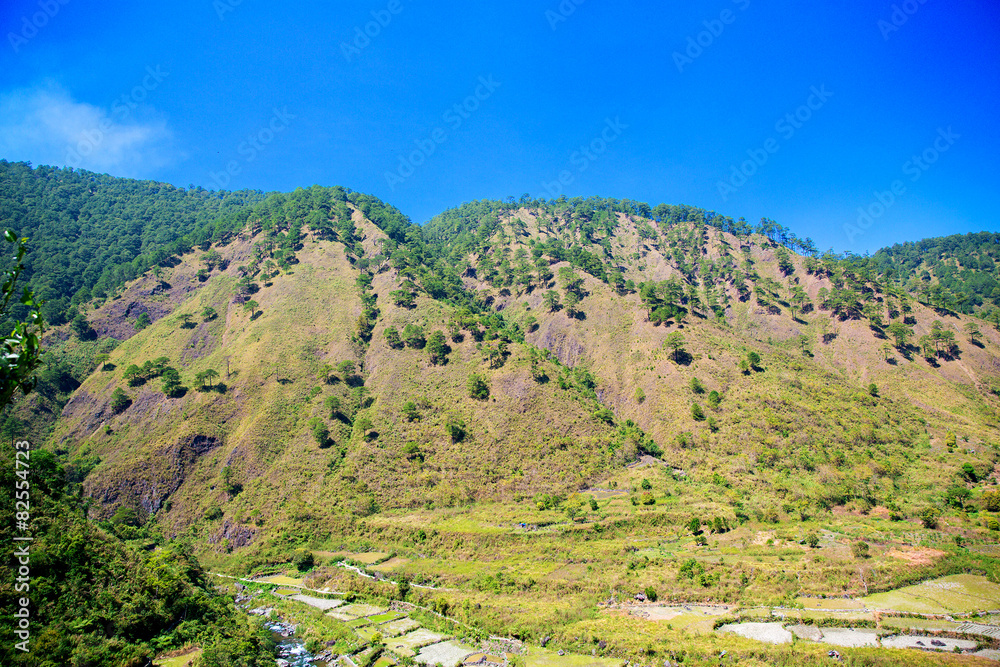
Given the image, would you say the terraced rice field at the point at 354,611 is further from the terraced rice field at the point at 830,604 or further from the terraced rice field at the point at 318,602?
the terraced rice field at the point at 830,604

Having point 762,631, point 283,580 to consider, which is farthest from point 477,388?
point 762,631

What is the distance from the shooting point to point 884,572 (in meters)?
36.5

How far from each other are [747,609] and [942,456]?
48295 millimetres

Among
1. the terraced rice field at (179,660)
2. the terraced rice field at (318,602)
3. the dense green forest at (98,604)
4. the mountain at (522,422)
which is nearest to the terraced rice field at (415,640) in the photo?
the mountain at (522,422)

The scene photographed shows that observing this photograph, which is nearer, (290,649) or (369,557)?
(290,649)

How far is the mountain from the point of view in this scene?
4569cm

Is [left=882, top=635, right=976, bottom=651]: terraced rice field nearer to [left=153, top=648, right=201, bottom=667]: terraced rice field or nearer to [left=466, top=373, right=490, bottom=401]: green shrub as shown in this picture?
[left=153, top=648, right=201, bottom=667]: terraced rice field

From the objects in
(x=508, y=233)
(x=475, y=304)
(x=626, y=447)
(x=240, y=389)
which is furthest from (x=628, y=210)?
(x=240, y=389)

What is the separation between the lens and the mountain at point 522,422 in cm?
4569

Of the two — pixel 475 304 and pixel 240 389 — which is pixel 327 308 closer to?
pixel 240 389

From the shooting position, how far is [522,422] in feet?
233

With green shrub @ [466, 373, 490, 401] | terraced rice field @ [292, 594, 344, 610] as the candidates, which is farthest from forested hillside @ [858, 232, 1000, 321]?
terraced rice field @ [292, 594, 344, 610]

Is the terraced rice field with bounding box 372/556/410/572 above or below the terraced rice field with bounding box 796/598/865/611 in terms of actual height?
above

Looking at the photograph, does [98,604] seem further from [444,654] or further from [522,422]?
[522,422]
